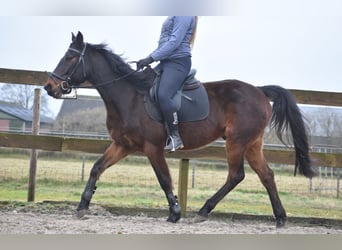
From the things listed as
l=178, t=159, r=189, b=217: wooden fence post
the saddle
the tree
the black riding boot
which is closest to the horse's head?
the tree

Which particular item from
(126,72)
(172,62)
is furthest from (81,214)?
(172,62)

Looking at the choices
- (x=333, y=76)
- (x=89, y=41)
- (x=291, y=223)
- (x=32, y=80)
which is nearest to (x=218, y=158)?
(x=291, y=223)

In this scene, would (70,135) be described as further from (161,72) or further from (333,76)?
(333,76)

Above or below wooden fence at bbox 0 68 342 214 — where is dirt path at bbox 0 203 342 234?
below

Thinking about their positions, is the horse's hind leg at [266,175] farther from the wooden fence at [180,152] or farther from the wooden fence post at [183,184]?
the wooden fence post at [183,184]

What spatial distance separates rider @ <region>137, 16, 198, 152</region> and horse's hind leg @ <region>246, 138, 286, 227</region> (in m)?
0.53

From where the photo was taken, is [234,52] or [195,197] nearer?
[234,52]

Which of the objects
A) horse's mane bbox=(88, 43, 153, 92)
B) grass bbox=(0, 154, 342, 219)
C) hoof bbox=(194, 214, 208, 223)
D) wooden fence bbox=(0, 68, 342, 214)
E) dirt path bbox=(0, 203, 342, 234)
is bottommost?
dirt path bbox=(0, 203, 342, 234)

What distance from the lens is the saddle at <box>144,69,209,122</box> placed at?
9.80ft

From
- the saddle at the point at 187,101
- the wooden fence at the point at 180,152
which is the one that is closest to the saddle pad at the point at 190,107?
the saddle at the point at 187,101

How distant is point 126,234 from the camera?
271 centimetres

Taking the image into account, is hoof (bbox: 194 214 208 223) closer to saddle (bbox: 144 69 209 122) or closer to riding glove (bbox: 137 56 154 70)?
saddle (bbox: 144 69 209 122)

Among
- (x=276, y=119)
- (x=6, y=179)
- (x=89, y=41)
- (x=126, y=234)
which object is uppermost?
(x=89, y=41)

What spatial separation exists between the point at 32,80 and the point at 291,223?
2154mm
